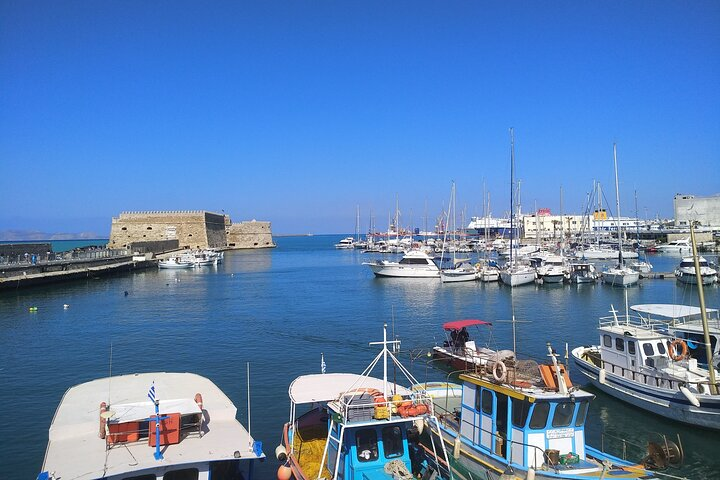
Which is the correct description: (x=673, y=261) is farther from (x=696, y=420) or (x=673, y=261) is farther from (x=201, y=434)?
(x=201, y=434)

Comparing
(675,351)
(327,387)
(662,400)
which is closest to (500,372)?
(327,387)

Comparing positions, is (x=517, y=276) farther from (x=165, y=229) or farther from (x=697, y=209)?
(x=697, y=209)

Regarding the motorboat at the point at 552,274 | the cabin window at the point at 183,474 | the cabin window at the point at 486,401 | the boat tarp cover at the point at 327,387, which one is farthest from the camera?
the motorboat at the point at 552,274

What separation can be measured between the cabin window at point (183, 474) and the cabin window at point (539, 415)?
709cm

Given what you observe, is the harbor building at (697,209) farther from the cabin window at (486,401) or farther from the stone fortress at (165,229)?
the cabin window at (486,401)

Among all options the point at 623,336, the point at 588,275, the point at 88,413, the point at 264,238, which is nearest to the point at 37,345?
the point at 88,413

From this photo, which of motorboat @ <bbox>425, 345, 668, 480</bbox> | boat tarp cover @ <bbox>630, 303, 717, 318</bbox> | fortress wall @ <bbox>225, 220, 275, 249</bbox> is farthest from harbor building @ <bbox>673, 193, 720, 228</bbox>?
motorboat @ <bbox>425, 345, 668, 480</bbox>

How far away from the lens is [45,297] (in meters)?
51.2

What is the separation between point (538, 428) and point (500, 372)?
1.44 m

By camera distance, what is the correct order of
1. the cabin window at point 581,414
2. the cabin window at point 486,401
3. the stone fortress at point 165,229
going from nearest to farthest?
the cabin window at point 581,414, the cabin window at point 486,401, the stone fortress at point 165,229

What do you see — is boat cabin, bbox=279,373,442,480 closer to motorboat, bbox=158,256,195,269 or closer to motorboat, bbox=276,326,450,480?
motorboat, bbox=276,326,450,480

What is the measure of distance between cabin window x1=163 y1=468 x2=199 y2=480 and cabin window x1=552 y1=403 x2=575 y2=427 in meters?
7.59

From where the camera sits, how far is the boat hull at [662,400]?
55.3 ft

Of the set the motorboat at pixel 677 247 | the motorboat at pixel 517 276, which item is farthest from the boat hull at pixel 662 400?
the motorboat at pixel 677 247
